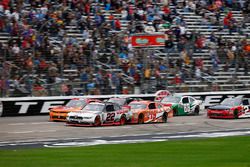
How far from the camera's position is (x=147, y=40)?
1404 inches

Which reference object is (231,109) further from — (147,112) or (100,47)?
(100,47)

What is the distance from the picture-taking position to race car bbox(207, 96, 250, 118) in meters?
33.8

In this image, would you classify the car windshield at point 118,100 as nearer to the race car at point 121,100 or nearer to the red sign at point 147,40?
the race car at point 121,100

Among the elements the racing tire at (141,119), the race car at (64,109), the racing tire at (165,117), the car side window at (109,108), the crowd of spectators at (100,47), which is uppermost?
the crowd of spectators at (100,47)

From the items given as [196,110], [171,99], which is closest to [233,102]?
[196,110]

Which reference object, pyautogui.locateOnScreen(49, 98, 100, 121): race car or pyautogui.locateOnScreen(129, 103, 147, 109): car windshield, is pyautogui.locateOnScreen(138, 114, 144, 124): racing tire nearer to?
pyautogui.locateOnScreen(129, 103, 147, 109): car windshield

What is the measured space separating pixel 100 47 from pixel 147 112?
6.15 m

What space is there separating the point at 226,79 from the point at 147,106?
10114 mm

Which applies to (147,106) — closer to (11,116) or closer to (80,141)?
(11,116)

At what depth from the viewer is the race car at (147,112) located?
98.9 feet

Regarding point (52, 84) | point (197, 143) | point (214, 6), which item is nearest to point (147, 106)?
point (52, 84)

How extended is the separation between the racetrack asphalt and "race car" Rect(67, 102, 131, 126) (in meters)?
0.57

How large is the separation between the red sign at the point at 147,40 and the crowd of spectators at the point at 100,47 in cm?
70

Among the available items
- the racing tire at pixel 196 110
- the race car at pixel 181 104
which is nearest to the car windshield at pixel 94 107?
the race car at pixel 181 104
